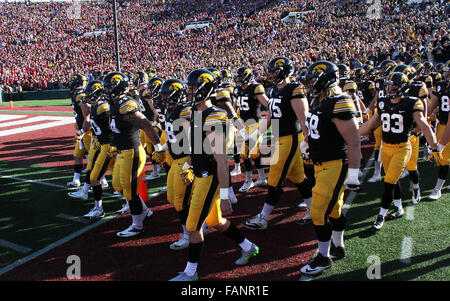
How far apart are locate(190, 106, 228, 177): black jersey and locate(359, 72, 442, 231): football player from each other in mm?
2127

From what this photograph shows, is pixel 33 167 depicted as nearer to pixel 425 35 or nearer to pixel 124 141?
pixel 124 141

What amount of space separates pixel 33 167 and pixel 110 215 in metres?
4.31

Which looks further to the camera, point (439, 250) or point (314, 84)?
point (439, 250)

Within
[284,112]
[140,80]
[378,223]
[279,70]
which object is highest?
[140,80]

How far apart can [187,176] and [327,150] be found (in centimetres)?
153

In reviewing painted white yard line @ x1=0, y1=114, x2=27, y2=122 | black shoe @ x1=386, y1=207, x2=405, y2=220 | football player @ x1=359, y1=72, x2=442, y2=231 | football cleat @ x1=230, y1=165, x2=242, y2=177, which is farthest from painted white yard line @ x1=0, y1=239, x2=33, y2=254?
painted white yard line @ x1=0, y1=114, x2=27, y2=122

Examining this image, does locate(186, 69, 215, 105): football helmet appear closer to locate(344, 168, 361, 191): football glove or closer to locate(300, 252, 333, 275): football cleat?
locate(344, 168, 361, 191): football glove

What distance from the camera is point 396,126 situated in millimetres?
4848

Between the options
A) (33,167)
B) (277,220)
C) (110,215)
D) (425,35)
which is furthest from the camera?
(425,35)

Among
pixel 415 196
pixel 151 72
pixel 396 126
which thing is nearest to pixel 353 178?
pixel 396 126

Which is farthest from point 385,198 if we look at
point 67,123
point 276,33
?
point 276,33

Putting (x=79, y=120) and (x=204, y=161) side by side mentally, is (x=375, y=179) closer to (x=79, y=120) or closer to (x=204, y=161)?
(x=204, y=161)

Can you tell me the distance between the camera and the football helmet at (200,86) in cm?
381

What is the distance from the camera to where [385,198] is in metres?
4.99
